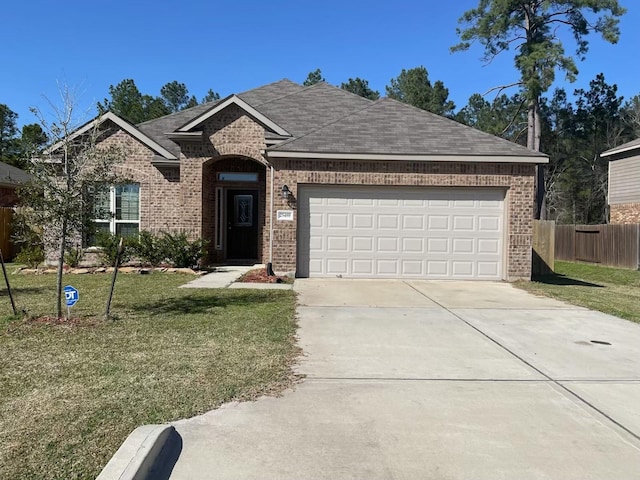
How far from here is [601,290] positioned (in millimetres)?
13562

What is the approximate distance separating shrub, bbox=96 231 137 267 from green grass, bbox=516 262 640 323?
10.7 meters

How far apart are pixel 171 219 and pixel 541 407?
12.9 meters

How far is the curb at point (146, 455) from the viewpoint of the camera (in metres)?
3.11

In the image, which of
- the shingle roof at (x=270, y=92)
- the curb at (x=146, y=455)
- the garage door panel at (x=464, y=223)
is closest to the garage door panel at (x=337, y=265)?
the garage door panel at (x=464, y=223)

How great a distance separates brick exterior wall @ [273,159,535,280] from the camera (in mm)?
13102

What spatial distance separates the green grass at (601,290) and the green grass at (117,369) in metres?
6.20

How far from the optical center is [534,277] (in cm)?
1479

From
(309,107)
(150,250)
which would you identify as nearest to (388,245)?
(150,250)

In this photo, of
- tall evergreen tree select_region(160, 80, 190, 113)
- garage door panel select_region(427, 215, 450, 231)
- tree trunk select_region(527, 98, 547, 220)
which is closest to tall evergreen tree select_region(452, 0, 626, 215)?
tree trunk select_region(527, 98, 547, 220)

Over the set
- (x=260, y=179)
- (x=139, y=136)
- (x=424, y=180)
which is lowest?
(x=424, y=180)

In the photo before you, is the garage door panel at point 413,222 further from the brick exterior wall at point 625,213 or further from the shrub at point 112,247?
the brick exterior wall at point 625,213

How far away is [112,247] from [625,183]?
27143 millimetres

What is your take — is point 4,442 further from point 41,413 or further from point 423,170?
point 423,170

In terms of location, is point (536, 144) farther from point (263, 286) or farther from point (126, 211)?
point (126, 211)
